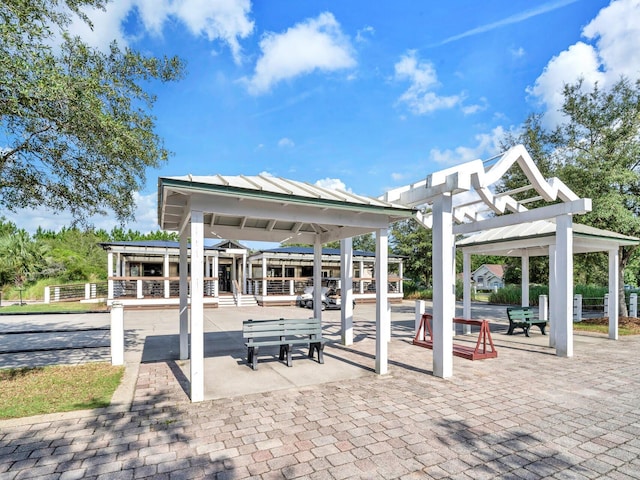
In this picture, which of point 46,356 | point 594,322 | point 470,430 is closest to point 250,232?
point 46,356

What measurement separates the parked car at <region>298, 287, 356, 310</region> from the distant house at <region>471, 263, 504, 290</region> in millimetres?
33686

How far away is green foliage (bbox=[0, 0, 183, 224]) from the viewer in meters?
4.74

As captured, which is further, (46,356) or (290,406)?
(46,356)

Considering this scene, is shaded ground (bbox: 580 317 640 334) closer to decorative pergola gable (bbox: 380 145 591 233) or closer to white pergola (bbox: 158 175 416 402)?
decorative pergola gable (bbox: 380 145 591 233)

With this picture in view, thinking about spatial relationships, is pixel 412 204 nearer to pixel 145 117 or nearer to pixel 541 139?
pixel 145 117

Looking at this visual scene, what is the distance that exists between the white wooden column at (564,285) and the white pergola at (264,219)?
410 centimetres

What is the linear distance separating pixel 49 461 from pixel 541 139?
63.1 ft

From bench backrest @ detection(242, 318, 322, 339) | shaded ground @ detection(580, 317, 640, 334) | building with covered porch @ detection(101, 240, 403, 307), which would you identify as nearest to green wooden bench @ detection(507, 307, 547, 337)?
shaded ground @ detection(580, 317, 640, 334)

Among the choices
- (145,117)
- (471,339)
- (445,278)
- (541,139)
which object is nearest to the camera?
(445,278)

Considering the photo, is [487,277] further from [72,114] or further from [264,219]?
[72,114]

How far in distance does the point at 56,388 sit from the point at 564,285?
1016 centimetres

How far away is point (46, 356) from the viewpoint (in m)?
7.98

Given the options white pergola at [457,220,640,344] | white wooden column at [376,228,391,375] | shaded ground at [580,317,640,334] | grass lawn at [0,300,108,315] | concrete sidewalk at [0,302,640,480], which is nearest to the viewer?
concrete sidewalk at [0,302,640,480]

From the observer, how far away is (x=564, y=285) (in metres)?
8.03
